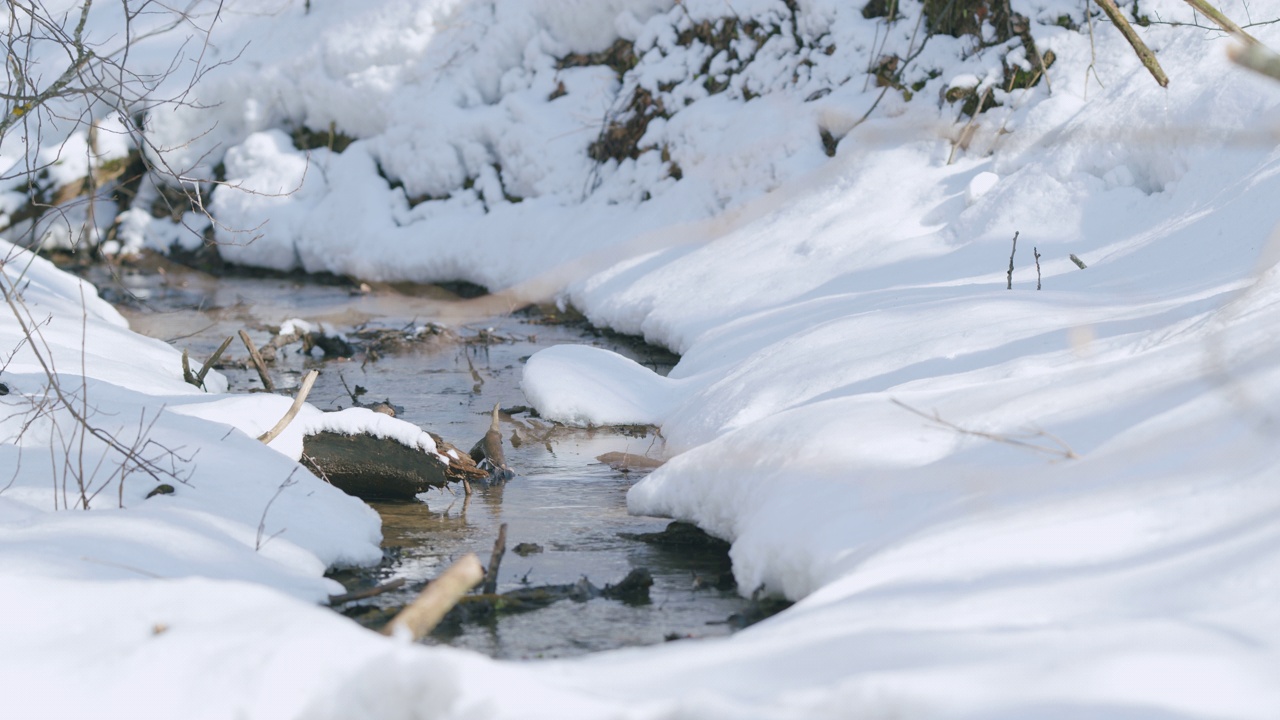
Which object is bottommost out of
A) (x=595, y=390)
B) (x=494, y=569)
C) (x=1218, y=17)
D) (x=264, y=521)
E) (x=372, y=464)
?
(x=494, y=569)

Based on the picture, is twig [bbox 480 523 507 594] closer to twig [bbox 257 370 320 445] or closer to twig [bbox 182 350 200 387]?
twig [bbox 257 370 320 445]

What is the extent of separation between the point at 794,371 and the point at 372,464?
6.59 ft

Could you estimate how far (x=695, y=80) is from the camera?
1113cm

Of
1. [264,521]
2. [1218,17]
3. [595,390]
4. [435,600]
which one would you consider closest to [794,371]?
[595,390]

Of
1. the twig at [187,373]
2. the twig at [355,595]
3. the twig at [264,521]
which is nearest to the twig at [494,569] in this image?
the twig at [355,595]

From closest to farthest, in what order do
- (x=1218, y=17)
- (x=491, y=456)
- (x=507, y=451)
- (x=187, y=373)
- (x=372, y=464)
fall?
(x=1218, y=17) < (x=372, y=464) < (x=491, y=456) < (x=507, y=451) < (x=187, y=373)

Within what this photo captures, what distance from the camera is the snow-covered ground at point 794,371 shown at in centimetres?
250

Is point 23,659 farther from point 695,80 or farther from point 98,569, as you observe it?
point 695,80

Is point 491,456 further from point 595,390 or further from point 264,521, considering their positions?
point 264,521

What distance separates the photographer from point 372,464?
530cm

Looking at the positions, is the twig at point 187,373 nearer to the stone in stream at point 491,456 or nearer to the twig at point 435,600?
the stone in stream at point 491,456

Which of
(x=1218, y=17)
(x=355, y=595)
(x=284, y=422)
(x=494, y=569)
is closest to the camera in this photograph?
(x=1218, y=17)

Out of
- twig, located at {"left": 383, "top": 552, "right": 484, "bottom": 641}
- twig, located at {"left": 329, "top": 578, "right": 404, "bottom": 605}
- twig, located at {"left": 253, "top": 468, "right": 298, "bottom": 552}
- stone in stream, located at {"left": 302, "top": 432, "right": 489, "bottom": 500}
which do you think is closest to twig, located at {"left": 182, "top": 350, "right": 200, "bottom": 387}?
stone in stream, located at {"left": 302, "top": 432, "right": 489, "bottom": 500}

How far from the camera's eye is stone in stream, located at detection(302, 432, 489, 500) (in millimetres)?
5281
